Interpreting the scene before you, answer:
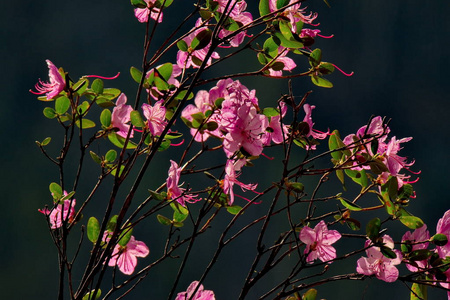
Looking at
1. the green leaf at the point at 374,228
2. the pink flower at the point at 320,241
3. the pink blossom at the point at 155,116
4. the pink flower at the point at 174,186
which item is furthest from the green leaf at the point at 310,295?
the pink blossom at the point at 155,116

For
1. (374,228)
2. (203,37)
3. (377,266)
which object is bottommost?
(377,266)

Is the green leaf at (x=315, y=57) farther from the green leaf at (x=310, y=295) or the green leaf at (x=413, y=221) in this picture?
the green leaf at (x=310, y=295)

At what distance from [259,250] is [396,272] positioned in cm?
28

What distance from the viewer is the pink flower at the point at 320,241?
103 cm

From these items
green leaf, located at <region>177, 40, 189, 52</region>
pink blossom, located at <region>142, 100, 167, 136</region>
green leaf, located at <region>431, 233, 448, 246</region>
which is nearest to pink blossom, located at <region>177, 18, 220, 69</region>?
green leaf, located at <region>177, 40, 189, 52</region>

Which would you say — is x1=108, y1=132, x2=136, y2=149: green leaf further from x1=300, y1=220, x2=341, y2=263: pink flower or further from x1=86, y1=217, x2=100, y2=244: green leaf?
x1=300, y1=220, x2=341, y2=263: pink flower

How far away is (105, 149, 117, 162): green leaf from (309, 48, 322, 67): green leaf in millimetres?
452

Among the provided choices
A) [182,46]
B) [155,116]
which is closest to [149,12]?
[182,46]

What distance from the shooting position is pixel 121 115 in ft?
3.44

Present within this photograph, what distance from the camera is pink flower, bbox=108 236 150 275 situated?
1161mm

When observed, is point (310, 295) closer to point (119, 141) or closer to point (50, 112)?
point (119, 141)

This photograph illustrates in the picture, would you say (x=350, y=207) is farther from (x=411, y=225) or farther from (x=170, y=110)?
(x=170, y=110)

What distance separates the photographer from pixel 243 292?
1004 millimetres

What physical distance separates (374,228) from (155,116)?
Answer: 462 mm
